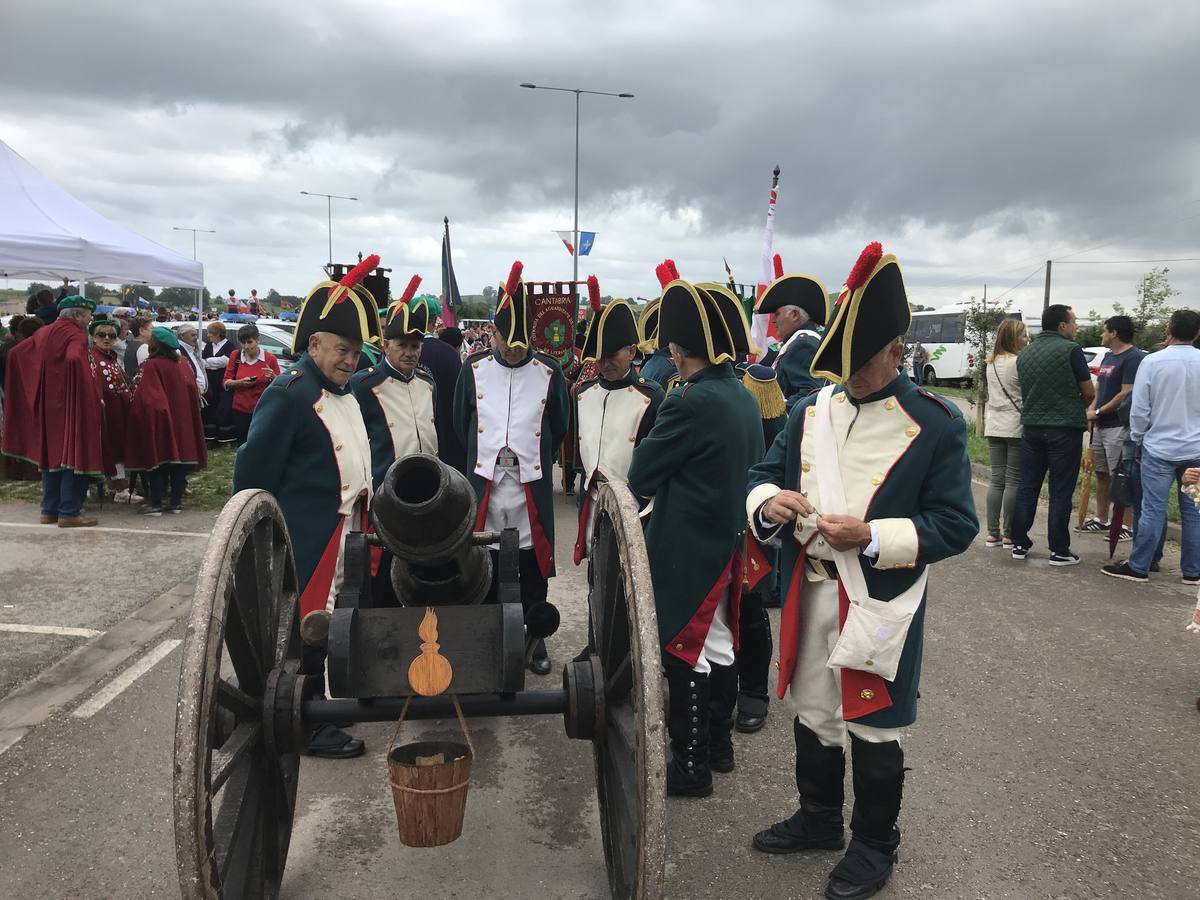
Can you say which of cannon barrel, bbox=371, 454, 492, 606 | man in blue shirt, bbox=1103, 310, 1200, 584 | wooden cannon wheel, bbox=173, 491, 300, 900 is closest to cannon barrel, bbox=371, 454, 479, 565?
cannon barrel, bbox=371, 454, 492, 606

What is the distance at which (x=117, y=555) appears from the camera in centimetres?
692

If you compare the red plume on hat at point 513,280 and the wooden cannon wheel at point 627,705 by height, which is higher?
the red plume on hat at point 513,280

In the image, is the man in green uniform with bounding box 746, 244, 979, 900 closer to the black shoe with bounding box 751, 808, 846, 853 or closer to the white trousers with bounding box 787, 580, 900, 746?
the white trousers with bounding box 787, 580, 900, 746

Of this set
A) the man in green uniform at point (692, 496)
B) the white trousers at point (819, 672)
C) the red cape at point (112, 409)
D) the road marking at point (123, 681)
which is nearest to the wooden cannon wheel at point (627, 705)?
the man in green uniform at point (692, 496)

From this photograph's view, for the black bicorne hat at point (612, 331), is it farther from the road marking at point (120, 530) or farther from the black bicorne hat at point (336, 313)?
the road marking at point (120, 530)

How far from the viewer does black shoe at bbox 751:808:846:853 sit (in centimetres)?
321

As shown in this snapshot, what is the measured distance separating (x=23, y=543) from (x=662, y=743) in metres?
6.79

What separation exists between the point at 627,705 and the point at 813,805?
0.93 meters

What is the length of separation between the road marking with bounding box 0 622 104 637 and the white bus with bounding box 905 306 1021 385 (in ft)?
88.6

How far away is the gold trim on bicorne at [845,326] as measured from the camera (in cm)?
279

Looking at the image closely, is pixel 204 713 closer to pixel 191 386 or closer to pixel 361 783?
pixel 361 783

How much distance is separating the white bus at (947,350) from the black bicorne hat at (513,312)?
85.3ft

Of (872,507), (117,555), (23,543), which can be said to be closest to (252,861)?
(872,507)

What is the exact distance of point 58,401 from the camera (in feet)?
26.5
